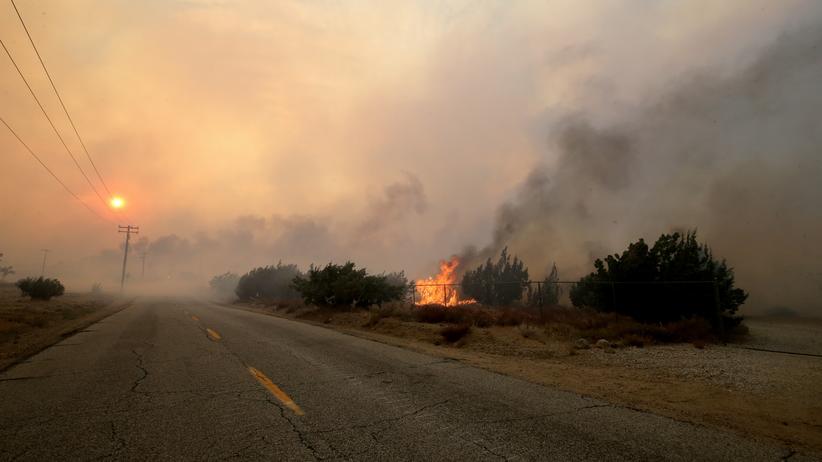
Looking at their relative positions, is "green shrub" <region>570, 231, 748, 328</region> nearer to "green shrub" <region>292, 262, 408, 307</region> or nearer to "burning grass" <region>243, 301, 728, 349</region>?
"burning grass" <region>243, 301, 728, 349</region>

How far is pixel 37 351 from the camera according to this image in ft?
31.4

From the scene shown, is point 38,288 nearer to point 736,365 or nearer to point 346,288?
point 346,288

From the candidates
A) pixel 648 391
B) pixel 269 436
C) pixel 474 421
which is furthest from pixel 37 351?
pixel 648 391

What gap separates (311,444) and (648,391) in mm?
5918

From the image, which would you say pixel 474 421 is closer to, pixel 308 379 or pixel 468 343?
pixel 308 379

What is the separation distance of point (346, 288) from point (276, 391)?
18181 millimetres

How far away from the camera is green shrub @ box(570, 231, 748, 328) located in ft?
51.1

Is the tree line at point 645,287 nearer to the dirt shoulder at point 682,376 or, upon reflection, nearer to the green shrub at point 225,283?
the dirt shoulder at point 682,376

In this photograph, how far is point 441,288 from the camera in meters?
38.3

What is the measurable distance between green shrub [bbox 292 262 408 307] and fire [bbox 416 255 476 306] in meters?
9.49

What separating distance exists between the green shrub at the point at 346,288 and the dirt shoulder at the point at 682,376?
9.96m

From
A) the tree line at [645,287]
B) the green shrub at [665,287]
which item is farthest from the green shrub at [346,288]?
the green shrub at [665,287]

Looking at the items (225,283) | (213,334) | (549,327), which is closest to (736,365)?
(549,327)

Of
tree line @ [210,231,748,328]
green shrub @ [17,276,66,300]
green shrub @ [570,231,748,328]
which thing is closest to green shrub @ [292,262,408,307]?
tree line @ [210,231,748,328]
